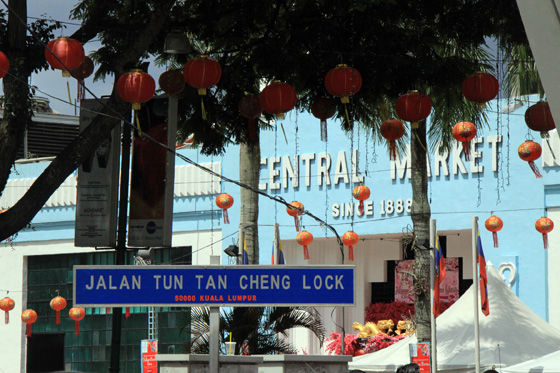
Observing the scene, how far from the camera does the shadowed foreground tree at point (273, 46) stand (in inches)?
440

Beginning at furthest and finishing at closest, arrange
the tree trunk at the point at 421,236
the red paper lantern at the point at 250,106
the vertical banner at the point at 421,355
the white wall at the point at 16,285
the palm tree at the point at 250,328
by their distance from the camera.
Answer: the white wall at the point at 16,285, the tree trunk at the point at 421,236, the vertical banner at the point at 421,355, the palm tree at the point at 250,328, the red paper lantern at the point at 250,106

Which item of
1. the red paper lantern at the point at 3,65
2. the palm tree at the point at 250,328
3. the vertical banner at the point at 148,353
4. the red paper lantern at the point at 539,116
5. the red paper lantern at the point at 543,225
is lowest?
the vertical banner at the point at 148,353

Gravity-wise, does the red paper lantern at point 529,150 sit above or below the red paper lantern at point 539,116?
above

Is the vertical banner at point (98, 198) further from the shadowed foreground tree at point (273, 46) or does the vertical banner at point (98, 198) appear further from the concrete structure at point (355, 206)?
the concrete structure at point (355, 206)

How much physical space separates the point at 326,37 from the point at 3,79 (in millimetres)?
3864

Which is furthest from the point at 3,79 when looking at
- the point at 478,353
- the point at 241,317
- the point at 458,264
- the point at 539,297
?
the point at 458,264

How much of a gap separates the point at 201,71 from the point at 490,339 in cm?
857

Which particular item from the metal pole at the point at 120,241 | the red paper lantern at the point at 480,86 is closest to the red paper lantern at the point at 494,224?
the red paper lantern at the point at 480,86

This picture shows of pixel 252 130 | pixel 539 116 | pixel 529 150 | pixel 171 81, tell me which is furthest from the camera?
pixel 529 150

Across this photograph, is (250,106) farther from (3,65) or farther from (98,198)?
(3,65)

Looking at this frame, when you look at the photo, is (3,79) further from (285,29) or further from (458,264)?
(458,264)

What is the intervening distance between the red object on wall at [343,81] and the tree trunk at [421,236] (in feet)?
23.2

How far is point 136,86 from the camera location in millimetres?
10969

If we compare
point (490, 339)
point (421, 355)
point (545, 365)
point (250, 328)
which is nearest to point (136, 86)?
point (250, 328)
